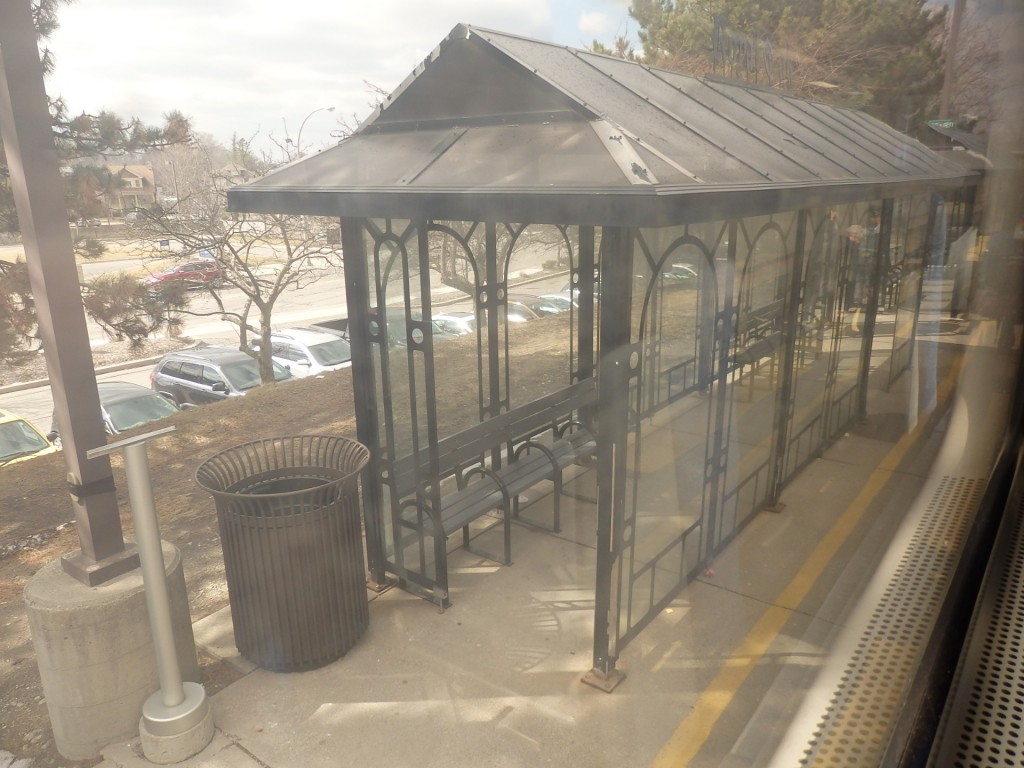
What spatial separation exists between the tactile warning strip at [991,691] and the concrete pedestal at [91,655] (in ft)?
9.29

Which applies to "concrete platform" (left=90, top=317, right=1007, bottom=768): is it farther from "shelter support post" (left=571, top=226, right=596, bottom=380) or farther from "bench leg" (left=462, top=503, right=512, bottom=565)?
"shelter support post" (left=571, top=226, right=596, bottom=380)

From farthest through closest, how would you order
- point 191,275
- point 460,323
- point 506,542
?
point 191,275 → point 460,323 → point 506,542

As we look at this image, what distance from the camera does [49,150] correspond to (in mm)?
2529

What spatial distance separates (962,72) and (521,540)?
3.39 metres

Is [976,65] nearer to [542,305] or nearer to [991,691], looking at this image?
[991,691]

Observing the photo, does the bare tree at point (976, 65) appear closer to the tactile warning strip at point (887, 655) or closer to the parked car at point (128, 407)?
the tactile warning strip at point (887, 655)

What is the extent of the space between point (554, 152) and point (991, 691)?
216 cm

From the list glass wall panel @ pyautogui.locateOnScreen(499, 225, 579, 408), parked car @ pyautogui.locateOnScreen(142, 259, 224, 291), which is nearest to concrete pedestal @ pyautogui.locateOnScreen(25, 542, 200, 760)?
glass wall panel @ pyautogui.locateOnScreen(499, 225, 579, 408)

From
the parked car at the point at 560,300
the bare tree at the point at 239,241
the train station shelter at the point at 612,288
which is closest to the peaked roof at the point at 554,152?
the train station shelter at the point at 612,288

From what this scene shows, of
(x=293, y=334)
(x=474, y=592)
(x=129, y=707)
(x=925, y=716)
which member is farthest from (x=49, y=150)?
(x=293, y=334)

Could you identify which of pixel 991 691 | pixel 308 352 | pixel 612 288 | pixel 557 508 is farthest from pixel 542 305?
pixel 308 352

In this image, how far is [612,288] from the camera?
2633mm

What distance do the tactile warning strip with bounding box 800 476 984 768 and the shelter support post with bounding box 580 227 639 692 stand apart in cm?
137

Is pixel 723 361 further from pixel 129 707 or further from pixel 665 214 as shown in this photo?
pixel 129 707
